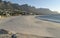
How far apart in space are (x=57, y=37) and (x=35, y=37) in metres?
1.54

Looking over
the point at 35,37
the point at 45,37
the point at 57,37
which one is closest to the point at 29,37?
the point at 35,37

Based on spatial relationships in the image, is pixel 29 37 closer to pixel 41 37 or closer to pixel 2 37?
pixel 41 37

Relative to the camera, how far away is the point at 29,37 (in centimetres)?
1065

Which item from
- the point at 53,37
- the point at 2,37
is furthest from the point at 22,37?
the point at 53,37

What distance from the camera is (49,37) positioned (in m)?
11.0

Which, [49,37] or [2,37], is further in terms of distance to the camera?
[49,37]

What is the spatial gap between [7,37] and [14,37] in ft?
2.33

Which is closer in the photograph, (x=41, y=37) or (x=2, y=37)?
(x=2, y=37)

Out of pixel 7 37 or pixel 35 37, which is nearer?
pixel 7 37

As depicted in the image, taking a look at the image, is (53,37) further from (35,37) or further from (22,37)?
(22,37)

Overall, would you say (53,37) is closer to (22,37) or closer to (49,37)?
(49,37)

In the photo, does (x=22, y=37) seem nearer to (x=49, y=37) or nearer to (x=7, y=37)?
(x=7, y=37)

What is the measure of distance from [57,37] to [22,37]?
8.02ft

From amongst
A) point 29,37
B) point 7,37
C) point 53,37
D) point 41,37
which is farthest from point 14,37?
point 53,37
